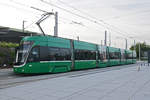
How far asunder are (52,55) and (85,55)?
661 centimetres

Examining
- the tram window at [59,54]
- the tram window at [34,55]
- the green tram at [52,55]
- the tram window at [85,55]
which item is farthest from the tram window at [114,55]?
the tram window at [34,55]

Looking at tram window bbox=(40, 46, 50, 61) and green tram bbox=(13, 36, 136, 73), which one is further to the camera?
tram window bbox=(40, 46, 50, 61)

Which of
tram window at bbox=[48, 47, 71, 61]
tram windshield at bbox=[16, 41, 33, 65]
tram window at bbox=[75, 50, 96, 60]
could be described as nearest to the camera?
tram windshield at bbox=[16, 41, 33, 65]

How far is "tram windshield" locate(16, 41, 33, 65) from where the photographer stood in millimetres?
15570

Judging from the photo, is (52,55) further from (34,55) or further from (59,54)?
(34,55)

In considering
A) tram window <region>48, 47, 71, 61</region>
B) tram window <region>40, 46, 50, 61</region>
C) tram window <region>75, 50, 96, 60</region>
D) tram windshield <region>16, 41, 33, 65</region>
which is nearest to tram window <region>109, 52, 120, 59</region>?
tram window <region>75, 50, 96, 60</region>

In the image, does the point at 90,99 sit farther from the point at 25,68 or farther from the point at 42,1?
the point at 42,1

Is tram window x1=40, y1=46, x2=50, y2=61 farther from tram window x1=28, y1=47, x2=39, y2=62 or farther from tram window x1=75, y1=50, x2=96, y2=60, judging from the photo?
tram window x1=75, y1=50, x2=96, y2=60

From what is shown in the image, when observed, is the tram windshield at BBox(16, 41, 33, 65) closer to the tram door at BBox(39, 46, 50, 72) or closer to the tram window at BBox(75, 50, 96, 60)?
the tram door at BBox(39, 46, 50, 72)

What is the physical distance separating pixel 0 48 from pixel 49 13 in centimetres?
639

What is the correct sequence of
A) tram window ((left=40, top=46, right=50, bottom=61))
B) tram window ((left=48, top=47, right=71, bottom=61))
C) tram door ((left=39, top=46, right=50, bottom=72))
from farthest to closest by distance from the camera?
tram window ((left=48, top=47, right=71, bottom=61)) < tram window ((left=40, top=46, right=50, bottom=61)) < tram door ((left=39, top=46, right=50, bottom=72))

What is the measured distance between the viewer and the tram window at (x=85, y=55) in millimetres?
21584

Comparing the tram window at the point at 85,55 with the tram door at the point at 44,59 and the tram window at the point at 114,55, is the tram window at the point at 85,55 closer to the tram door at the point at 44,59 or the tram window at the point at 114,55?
the tram door at the point at 44,59

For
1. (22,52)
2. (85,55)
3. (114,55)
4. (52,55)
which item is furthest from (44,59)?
(114,55)
